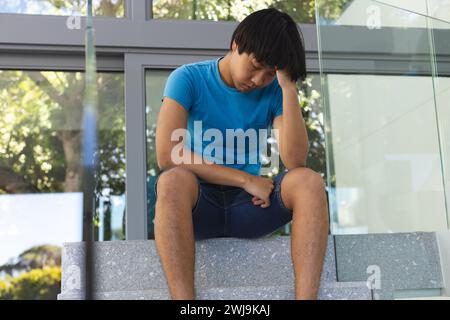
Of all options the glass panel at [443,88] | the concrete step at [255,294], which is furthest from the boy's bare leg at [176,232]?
the glass panel at [443,88]

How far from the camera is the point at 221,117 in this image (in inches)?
60.2

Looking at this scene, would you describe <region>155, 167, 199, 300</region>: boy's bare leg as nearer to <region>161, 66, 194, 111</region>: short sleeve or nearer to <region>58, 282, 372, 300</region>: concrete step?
<region>58, 282, 372, 300</region>: concrete step

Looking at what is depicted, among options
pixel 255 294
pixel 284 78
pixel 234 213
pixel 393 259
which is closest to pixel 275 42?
pixel 284 78

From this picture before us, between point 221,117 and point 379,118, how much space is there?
0.77 meters

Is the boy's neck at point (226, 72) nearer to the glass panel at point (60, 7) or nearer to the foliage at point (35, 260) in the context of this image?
the glass panel at point (60, 7)

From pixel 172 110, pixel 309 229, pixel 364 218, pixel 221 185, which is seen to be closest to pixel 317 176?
pixel 309 229

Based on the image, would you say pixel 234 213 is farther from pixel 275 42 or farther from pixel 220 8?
pixel 220 8

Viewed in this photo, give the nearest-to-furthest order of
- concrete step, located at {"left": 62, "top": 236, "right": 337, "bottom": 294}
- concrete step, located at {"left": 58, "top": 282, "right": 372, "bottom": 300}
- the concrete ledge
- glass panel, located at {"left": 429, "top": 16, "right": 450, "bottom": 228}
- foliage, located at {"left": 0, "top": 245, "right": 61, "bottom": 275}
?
concrete step, located at {"left": 58, "top": 282, "right": 372, "bottom": 300} → concrete step, located at {"left": 62, "top": 236, "right": 337, "bottom": 294} → the concrete ledge → glass panel, located at {"left": 429, "top": 16, "right": 450, "bottom": 228} → foliage, located at {"left": 0, "top": 245, "right": 61, "bottom": 275}

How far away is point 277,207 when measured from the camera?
4.50 ft

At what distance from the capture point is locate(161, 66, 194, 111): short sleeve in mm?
1454

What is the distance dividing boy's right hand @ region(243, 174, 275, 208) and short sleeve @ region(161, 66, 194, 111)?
25 cm

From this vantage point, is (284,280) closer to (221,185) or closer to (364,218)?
(221,185)

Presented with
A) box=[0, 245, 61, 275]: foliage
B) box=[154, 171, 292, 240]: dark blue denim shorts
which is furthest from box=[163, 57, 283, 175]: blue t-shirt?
box=[0, 245, 61, 275]: foliage

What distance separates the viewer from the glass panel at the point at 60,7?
2.58m
